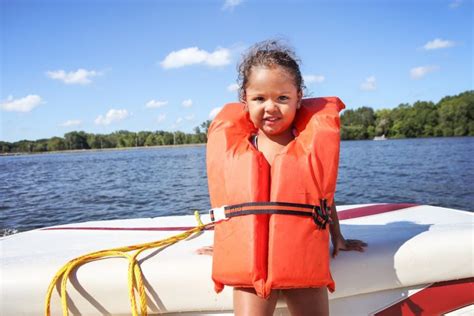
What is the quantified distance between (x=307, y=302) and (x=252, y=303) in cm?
26

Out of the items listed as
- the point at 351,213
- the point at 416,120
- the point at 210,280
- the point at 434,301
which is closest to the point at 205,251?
the point at 210,280

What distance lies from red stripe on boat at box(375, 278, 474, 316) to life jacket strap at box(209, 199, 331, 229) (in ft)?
2.64

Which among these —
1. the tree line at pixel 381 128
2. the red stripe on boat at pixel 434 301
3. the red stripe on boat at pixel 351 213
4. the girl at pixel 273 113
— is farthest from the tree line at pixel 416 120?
the girl at pixel 273 113

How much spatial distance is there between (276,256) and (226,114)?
88cm

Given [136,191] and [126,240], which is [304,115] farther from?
[136,191]

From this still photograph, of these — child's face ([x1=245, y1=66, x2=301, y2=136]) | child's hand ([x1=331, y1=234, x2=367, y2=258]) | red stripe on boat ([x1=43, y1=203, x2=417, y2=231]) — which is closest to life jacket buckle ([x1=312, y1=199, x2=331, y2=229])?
child's hand ([x1=331, y1=234, x2=367, y2=258])

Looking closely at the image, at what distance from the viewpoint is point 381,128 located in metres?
70.6

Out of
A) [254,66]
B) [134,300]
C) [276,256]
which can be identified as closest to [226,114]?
[254,66]

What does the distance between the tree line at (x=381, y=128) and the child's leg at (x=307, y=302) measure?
65.7m

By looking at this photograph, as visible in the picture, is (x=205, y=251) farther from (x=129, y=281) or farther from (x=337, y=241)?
(x=337, y=241)

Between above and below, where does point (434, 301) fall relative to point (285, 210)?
below

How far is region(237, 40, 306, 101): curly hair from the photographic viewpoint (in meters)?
1.92

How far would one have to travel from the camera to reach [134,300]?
1.94 meters

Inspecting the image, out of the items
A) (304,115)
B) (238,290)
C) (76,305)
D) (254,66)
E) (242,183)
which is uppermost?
(254,66)
